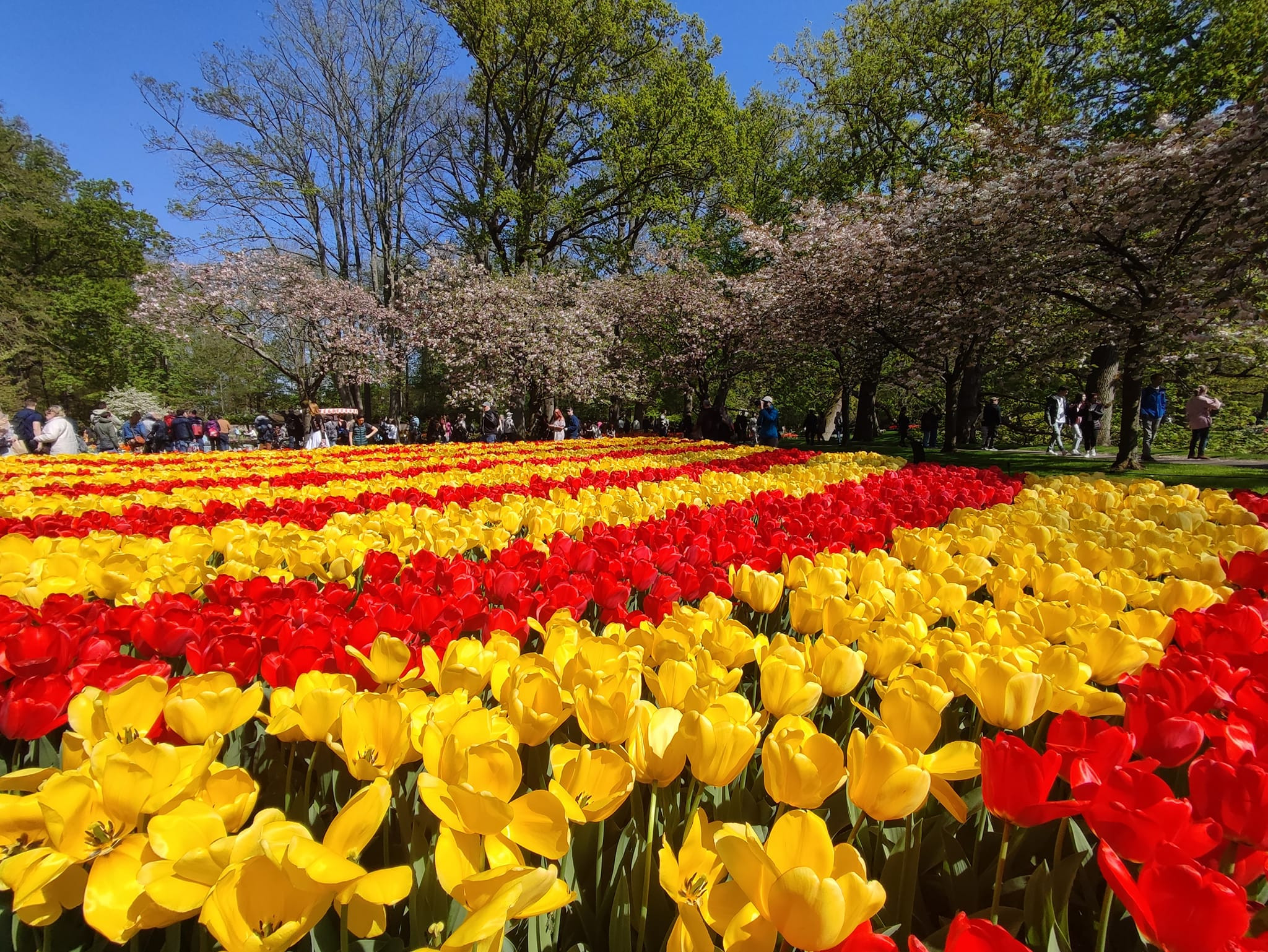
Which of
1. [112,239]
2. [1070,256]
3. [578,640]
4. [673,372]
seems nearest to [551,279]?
[673,372]

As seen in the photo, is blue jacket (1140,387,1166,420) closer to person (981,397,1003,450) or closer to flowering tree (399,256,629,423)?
person (981,397,1003,450)

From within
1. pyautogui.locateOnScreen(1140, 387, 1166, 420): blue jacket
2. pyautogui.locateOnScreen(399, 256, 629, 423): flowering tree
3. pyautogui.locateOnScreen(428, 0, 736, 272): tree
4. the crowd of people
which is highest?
pyautogui.locateOnScreen(428, 0, 736, 272): tree

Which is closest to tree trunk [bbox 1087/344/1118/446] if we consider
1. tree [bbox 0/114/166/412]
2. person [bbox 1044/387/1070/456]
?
person [bbox 1044/387/1070/456]

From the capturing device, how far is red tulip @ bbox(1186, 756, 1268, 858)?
0.77 meters

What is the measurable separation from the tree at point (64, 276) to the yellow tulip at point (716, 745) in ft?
119

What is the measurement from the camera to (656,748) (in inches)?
35.4

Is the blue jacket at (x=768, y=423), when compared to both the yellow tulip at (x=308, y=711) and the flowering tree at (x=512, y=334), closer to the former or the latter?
the flowering tree at (x=512, y=334)

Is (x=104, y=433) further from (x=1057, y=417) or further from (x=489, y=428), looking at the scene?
(x=1057, y=417)

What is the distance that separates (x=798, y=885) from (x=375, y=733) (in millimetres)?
594

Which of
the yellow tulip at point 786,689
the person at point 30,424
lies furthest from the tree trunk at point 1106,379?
the person at point 30,424

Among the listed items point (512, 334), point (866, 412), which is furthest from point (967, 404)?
point (512, 334)

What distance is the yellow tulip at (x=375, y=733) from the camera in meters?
0.90

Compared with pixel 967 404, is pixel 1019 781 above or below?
below

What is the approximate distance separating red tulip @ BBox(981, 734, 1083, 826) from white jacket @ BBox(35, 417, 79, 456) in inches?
632
